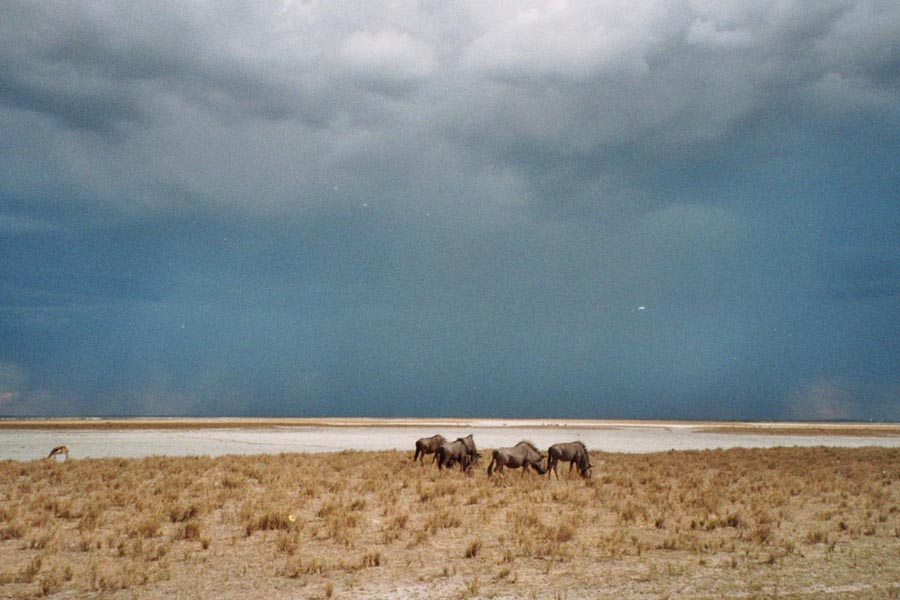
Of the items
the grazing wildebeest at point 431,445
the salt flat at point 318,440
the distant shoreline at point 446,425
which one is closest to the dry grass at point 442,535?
the grazing wildebeest at point 431,445

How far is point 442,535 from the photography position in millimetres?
14344

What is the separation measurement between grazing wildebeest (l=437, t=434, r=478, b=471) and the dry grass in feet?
4.52

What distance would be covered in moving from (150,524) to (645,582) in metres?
10.6

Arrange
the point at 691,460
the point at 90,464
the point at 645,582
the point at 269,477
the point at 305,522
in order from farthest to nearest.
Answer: the point at 691,460, the point at 90,464, the point at 269,477, the point at 305,522, the point at 645,582

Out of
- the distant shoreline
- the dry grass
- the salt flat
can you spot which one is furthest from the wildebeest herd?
the distant shoreline

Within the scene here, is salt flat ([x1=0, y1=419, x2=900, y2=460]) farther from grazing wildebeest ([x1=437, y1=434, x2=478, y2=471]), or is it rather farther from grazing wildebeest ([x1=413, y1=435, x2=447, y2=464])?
grazing wildebeest ([x1=437, y1=434, x2=478, y2=471])

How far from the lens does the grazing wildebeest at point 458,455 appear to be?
87.2 feet

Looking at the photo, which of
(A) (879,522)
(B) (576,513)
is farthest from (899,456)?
(B) (576,513)

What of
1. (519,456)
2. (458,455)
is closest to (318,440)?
(458,455)

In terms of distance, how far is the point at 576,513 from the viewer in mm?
16750

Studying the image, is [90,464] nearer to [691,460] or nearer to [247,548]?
[247,548]

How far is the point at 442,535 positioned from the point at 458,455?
40.5 ft

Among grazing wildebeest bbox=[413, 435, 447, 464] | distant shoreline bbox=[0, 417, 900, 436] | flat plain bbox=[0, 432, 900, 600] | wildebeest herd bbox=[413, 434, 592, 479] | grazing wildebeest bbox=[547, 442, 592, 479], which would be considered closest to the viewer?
flat plain bbox=[0, 432, 900, 600]

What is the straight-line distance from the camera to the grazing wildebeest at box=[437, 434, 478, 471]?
26578 mm
